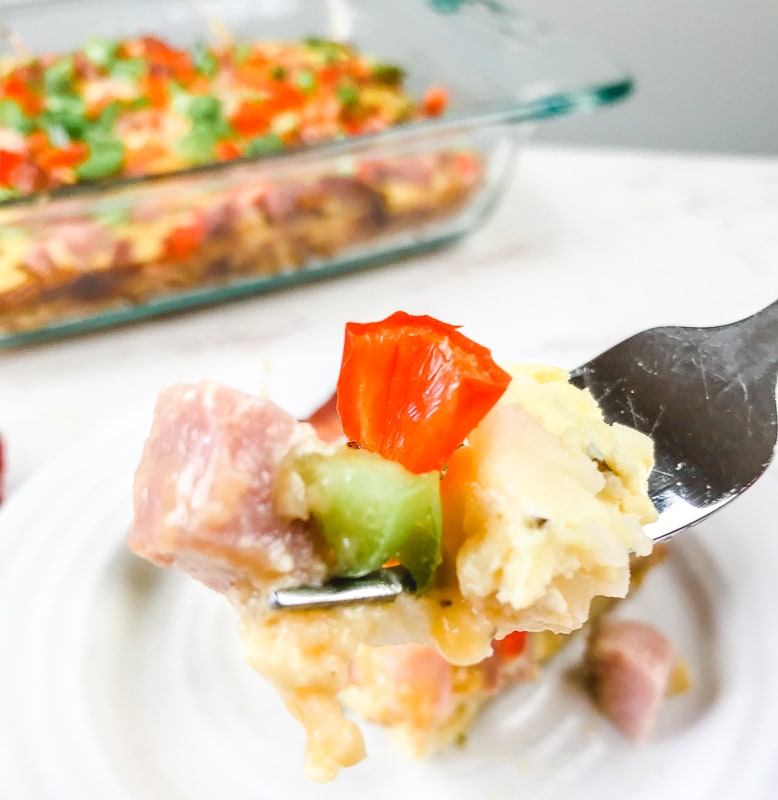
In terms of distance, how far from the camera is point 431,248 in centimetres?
128

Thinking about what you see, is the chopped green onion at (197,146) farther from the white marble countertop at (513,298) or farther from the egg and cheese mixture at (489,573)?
the egg and cheese mixture at (489,573)

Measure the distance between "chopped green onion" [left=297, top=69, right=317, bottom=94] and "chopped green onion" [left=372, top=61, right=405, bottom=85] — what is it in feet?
0.39

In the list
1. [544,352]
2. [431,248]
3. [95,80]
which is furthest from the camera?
[95,80]

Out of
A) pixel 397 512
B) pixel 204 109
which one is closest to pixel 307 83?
pixel 204 109

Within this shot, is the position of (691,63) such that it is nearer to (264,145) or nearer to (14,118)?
(264,145)

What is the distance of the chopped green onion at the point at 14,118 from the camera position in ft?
4.09

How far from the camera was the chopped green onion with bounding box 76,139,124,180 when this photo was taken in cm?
112

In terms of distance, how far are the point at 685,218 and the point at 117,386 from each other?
914mm

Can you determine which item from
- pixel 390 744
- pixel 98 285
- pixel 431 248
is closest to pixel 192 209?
pixel 98 285

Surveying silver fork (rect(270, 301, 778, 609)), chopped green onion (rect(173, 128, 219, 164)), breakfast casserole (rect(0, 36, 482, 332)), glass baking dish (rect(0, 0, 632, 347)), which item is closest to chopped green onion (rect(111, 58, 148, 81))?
breakfast casserole (rect(0, 36, 482, 332))

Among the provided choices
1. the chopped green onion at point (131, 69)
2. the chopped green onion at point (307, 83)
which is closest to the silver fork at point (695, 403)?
the chopped green onion at point (307, 83)

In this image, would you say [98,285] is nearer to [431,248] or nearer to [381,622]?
[431,248]

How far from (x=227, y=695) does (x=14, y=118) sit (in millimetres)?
974

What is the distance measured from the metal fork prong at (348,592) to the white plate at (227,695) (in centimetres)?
21
